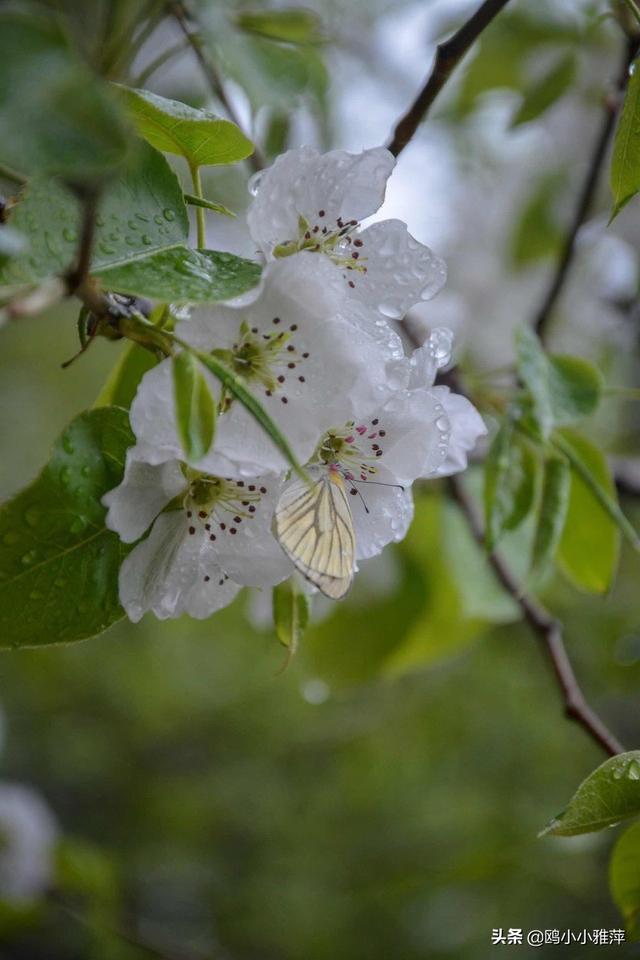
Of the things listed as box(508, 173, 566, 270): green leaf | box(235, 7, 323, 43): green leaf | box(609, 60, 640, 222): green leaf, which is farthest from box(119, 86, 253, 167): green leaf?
box(508, 173, 566, 270): green leaf

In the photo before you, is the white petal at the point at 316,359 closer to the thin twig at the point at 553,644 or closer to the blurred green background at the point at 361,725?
the thin twig at the point at 553,644

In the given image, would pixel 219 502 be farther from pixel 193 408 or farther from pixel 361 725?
pixel 361 725

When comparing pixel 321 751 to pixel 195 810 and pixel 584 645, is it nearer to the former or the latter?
pixel 195 810

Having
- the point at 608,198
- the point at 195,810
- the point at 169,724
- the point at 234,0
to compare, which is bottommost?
the point at 195,810

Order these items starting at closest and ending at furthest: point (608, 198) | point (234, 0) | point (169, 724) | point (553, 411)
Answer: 1. point (553, 411)
2. point (234, 0)
3. point (608, 198)
4. point (169, 724)

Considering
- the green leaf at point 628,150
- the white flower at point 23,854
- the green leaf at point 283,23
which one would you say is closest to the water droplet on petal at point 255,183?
the green leaf at point 628,150

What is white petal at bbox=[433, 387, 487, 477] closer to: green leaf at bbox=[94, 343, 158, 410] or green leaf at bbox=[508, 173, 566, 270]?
green leaf at bbox=[94, 343, 158, 410]

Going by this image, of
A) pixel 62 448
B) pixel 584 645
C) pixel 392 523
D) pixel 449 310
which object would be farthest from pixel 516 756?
pixel 62 448
